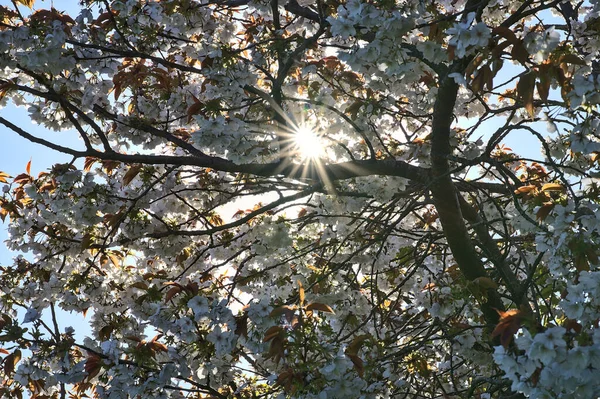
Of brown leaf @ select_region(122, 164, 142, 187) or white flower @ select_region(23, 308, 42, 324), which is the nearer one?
white flower @ select_region(23, 308, 42, 324)

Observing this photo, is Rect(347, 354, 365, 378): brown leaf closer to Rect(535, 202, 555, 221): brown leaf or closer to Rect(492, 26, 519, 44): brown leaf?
Rect(535, 202, 555, 221): brown leaf

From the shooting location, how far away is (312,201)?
4.16 meters

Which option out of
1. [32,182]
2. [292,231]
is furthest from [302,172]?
[32,182]

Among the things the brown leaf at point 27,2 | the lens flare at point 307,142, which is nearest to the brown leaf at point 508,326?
the lens flare at point 307,142

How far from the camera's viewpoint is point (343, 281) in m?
3.80

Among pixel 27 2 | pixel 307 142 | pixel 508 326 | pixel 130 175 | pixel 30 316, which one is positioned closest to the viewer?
pixel 508 326

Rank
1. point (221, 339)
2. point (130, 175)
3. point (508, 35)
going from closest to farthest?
point (508, 35) → point (221, 339) → point (130, 175)

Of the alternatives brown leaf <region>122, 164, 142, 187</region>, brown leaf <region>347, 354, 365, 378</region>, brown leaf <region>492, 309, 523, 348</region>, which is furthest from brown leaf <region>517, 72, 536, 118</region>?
brown leaf <region>122, 164, 142, 187</region>

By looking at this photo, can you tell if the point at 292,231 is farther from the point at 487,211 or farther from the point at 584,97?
the point at 584,97

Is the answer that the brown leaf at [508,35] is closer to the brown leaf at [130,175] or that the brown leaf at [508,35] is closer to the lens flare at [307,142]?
the lens flare at [307,142]

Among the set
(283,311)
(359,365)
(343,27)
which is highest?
(343,27)

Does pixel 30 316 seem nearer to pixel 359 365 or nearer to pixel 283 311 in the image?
pixel 283 311

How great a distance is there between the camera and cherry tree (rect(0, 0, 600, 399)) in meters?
2.26

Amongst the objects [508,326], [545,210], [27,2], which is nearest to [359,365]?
[508,326]
